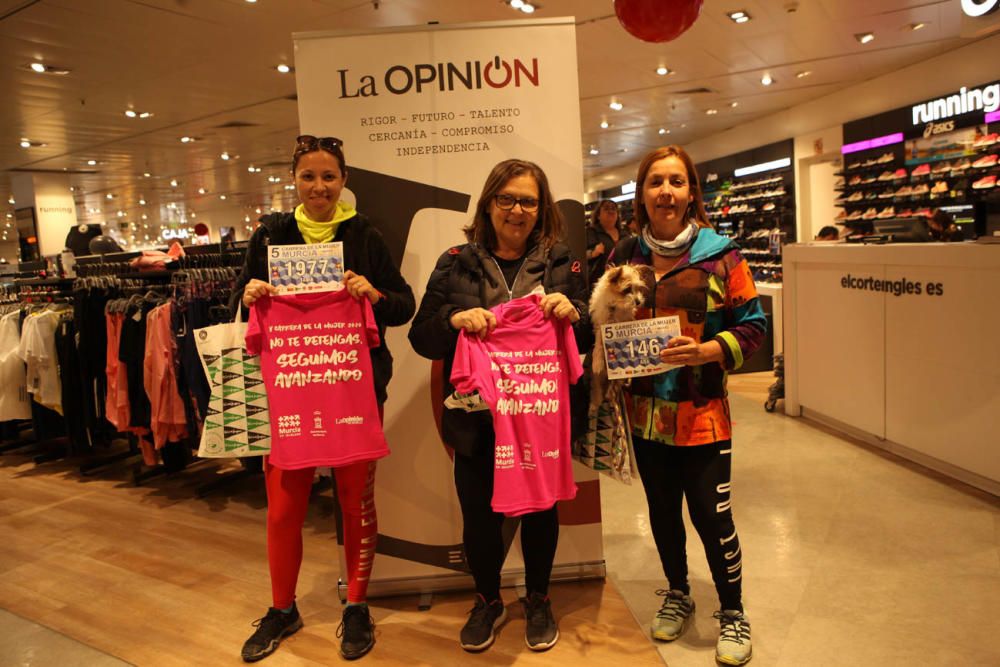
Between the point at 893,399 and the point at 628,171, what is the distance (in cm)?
1742

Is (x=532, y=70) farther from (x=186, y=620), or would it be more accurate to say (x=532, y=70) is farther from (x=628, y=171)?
(x=628, y=171)

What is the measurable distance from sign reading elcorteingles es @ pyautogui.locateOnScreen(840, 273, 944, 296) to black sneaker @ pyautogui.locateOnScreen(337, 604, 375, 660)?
10.9 feet

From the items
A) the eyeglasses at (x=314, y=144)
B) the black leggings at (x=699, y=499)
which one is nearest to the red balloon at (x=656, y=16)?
the eyeglasses at (x=314, y=144)

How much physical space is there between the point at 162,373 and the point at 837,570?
356cm

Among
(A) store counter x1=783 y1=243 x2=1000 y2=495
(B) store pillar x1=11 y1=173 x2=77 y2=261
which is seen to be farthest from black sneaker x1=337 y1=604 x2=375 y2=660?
(B) store pillar x1=11 y1=173 x2=77 y2=261

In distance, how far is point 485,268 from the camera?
82.7 inches

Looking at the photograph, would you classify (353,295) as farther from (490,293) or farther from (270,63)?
(270,63)

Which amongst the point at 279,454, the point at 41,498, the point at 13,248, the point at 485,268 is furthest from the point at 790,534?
the point at 13,248

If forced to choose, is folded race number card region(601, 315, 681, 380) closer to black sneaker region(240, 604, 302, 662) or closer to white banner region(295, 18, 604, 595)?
white banner region(295, 18, 604, 595)

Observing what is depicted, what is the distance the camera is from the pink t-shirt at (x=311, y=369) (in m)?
2.14

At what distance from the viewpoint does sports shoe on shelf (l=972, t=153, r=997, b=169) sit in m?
8.21

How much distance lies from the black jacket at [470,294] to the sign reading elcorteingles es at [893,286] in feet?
8.56

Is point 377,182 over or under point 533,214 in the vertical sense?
over

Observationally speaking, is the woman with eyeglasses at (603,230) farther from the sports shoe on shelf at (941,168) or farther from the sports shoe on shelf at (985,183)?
the sports shoe on shelf at (941,168)
